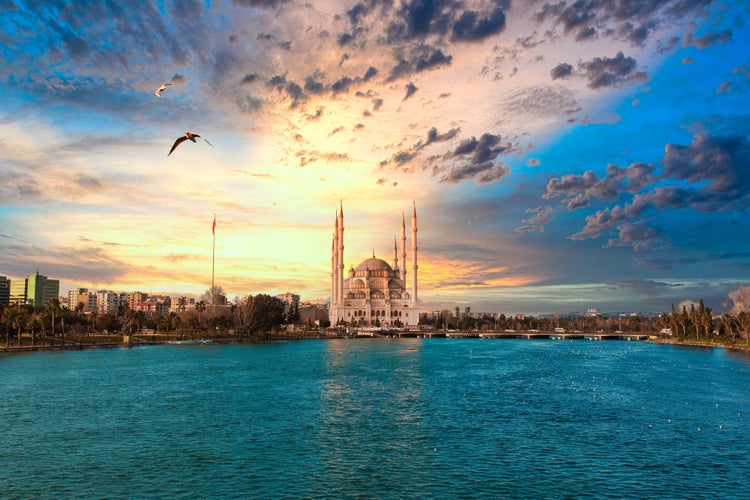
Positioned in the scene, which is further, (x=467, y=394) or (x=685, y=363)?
(x=685, y=363)

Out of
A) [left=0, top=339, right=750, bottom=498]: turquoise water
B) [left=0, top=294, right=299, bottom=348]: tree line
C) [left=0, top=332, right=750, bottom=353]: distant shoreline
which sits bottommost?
[left=0, top=339, right=750, bottom=498]: turquoise water

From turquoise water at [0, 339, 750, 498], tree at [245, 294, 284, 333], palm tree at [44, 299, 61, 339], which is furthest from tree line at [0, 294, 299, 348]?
turquoise water at [0, 339, 750, 498]

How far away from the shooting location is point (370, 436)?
108ft

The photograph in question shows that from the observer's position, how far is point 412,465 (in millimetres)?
27234

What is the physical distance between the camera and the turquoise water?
24375 mm

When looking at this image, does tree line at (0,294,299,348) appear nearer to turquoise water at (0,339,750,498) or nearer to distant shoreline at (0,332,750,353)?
distant shoreline at (0,332,750,353)

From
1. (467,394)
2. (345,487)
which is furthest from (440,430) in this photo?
(467,394)

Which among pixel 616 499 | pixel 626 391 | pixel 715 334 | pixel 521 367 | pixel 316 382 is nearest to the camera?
pixel 616 499

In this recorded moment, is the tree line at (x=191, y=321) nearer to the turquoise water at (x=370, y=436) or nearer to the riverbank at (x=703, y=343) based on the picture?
the turquoise water at (x=370, y=436)

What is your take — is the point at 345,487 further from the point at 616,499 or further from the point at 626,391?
the point at 626,391

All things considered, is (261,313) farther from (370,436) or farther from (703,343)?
(370,436)

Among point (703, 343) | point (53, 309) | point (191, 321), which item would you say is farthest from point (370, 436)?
point (191, 321)

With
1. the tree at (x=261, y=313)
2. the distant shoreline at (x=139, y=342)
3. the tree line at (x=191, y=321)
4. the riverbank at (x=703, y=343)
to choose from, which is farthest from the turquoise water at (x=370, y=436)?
the tree at (x=261, y=313)

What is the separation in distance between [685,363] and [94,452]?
7575 cm
